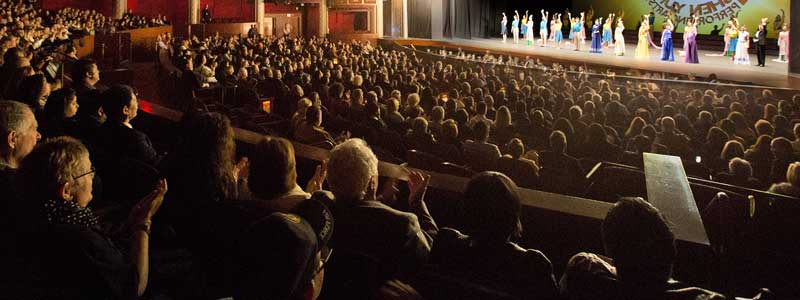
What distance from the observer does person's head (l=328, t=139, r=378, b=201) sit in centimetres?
199

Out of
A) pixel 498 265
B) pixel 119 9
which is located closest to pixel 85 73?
pixel 498 265

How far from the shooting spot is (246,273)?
1551mm

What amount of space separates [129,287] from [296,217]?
1.78ft

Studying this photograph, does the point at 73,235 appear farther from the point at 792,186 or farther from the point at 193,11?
the point at 193,11

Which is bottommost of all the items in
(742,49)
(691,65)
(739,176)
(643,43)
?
(739,176)

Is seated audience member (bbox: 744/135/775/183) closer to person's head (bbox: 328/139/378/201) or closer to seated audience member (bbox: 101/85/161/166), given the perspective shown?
person's head (bbox: 328/139/378/201)

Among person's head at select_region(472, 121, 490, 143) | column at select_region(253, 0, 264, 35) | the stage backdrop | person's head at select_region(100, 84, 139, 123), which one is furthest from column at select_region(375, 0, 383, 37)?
person's head at select_region(100, 84, 139, 123)

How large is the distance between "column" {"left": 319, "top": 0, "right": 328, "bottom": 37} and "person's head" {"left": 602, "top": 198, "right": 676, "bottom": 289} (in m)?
25.6

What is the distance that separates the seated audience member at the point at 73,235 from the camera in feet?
5.24

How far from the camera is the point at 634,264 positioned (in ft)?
5.87

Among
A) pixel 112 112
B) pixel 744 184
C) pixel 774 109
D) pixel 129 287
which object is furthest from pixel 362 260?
pixel 774 109

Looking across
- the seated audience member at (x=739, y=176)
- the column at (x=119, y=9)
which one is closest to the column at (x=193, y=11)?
the column at (x=119, y=9)

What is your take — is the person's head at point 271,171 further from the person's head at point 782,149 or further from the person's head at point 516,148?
the person's head at point 782,149

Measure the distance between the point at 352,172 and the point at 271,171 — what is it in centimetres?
28
